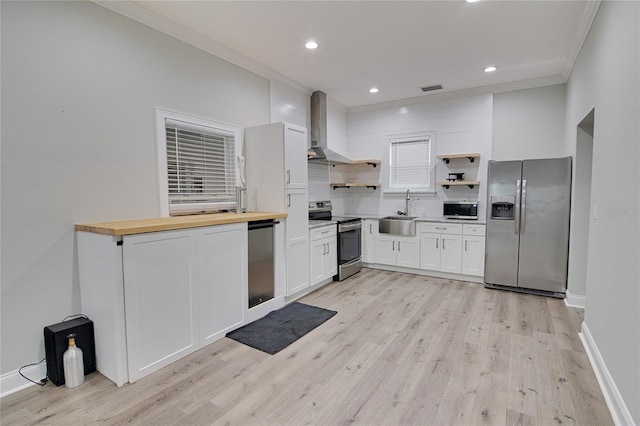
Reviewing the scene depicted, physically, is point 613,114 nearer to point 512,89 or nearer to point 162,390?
point 512,89

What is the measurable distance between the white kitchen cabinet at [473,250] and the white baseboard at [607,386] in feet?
5.88

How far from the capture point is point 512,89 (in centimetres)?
466

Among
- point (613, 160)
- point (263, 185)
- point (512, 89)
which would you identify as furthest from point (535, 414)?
point (512, 89)

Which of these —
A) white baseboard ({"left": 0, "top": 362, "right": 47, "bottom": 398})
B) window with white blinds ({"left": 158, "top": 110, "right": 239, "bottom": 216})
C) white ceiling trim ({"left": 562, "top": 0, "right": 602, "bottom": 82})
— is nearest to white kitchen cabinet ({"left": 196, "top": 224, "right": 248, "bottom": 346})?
window with white blinds ({"left": 158, "top": 110, "right": 239, "bottom": 216})

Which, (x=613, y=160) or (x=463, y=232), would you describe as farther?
(x=463, y=232)

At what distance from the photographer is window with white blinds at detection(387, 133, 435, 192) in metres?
5.34

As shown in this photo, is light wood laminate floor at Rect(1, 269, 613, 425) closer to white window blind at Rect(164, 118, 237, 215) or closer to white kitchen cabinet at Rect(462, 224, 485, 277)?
white kitchen cabinet at Rect(462, 224, 485, 277)

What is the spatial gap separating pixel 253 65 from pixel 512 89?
12.2ft

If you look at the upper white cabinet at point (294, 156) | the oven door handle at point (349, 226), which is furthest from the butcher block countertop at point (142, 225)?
the oven door handle at point (349, 226)

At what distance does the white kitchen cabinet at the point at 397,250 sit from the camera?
16.3ft

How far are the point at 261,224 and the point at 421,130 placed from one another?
3427mm

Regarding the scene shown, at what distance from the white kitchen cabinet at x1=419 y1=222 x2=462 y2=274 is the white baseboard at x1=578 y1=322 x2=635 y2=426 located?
1.99 metres

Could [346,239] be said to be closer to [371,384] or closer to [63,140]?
[371,384]

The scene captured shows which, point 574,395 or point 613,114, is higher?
point 613,114
